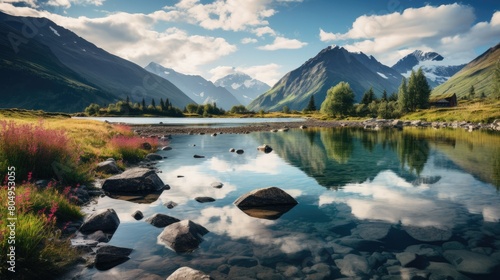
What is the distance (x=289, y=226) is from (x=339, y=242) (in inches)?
88.7

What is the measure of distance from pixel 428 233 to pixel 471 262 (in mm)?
2366

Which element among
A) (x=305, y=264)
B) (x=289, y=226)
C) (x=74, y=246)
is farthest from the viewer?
(x=289, y=226)

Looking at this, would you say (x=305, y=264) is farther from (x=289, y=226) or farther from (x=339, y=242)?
(x=289, y=226)

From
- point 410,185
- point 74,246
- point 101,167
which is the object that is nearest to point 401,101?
point 410,185

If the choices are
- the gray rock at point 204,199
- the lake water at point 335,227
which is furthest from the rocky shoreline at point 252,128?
the gray rock at point 204,199

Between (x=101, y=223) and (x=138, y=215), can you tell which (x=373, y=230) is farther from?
(x=101, y=223)

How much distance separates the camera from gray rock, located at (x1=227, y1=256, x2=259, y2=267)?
927 centimetres

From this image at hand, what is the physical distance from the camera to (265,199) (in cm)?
1541

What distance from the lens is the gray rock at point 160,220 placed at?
12.5m

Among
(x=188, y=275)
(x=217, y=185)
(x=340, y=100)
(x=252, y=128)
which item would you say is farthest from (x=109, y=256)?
(x=340, y=100)

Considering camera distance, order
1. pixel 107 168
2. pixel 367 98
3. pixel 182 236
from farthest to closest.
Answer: pixel 367 98 < pixel 107 168 < pixel 182 236

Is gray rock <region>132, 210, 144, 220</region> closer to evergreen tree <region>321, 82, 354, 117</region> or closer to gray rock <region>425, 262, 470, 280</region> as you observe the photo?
gray rock <region>425, 262, 470, 280</region>

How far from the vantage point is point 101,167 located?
2208cm

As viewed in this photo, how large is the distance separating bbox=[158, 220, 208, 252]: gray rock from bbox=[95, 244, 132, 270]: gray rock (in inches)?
51.2
